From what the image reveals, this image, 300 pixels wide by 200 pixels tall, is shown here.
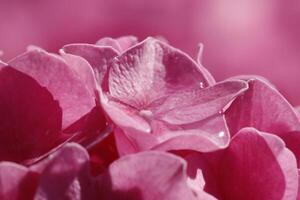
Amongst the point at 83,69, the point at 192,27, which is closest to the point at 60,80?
the point at 83,69

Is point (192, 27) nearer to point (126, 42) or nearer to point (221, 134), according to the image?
point (126, 42)

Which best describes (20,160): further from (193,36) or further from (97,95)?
(193,36)

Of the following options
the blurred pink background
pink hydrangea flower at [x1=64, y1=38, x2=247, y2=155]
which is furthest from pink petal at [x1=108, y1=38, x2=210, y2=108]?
the blurred pink background

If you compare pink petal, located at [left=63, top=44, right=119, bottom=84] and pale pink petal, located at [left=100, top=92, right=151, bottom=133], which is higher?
pink petal, located at [left=63, top=44, right=119, bottom=84]

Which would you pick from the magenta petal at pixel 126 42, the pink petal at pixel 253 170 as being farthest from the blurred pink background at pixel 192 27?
the pink petal at pixel 253 170

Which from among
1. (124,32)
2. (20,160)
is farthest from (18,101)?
(124,32)

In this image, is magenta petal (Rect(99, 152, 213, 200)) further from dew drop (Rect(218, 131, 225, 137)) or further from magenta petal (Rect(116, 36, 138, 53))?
magenta petal (Rect(116, 36, 138, 53))
